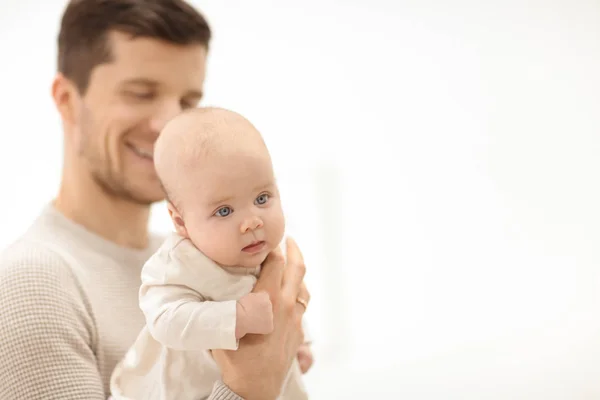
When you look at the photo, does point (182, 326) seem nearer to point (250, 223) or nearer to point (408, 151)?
point (250, 223)

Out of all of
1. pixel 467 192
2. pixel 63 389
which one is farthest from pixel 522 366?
pixel 63 389

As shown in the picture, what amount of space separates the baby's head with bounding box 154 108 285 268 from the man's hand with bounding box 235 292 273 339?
0.06 metres

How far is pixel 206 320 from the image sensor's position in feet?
2.68

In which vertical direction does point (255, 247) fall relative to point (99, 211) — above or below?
above

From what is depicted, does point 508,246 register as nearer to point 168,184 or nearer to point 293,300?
point 293,300

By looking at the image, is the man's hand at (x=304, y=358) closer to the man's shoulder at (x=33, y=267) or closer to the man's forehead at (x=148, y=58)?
the man's shoulder at (x=33, y=267)

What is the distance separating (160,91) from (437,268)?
66.7 inches

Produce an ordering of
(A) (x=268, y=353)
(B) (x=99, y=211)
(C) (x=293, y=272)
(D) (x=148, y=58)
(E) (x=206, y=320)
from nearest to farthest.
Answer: (E) (x=206, y=320)
(A) (x=268, y=353)
(C) (x=293, y=272)
(D) (x=148, y=58)
(B) (x=99, y=211)

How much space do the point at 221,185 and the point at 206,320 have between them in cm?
16

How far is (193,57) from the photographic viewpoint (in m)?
1.25

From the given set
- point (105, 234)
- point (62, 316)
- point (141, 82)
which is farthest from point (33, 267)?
point (141, 82)

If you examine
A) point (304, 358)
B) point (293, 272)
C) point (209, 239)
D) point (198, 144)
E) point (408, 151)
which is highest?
point (198, 144)

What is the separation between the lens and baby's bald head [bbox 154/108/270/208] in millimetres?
843

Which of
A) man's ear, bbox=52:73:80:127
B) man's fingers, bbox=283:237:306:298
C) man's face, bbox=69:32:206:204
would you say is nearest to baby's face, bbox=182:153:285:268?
man's fingers, bbox=283:237:306:298
